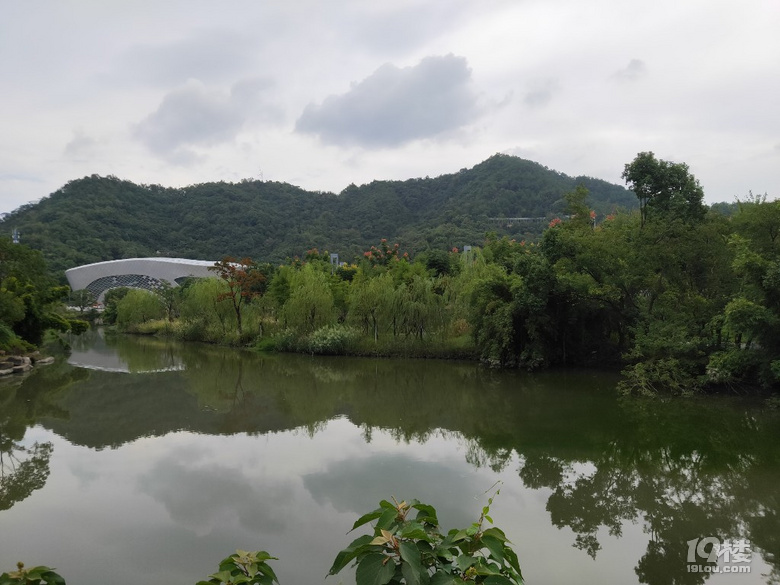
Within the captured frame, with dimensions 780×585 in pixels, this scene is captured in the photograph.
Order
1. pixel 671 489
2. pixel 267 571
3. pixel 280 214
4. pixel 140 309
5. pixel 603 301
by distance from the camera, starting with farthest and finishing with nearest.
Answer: pixel 280 214 < pixel 140 309 < pixel 603 301 < pixel 671 489 < pixel 267 571

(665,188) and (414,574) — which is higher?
(665,188)

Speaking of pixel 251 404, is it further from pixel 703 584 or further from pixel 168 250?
pixel 168 250

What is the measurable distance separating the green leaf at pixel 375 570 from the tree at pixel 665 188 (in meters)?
12.9

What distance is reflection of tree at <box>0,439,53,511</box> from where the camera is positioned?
583 centimetres

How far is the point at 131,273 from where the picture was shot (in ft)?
155

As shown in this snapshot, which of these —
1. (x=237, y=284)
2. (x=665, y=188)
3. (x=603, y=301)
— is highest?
(x=665, y=188)

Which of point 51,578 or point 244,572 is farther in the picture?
point 244,572

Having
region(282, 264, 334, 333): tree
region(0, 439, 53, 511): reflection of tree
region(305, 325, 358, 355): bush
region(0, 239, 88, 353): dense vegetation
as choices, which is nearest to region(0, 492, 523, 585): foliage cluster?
region(0, 439, 53, 511): reflection of tree

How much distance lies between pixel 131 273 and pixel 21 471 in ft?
146

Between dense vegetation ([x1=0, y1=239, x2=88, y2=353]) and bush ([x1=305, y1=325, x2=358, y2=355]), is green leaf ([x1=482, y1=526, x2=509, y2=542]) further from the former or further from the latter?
bush ([x1=305, y1=325, x2=358, y2=355])

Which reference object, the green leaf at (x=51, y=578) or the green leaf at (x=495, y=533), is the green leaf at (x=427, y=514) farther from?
the green leaf at (x=51, y=578)

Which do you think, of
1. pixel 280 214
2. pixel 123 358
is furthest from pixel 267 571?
pixel 280 214

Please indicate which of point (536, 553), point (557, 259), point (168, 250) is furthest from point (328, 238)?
point (536, 553)

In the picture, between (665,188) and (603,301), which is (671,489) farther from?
(665,188)
